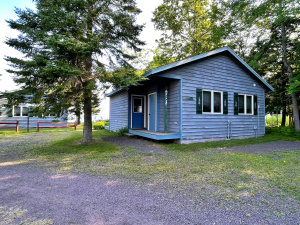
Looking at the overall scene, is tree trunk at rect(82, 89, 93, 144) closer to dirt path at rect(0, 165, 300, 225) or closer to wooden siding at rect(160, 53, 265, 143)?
wooden siding at rect(160, 53, 265, 143)

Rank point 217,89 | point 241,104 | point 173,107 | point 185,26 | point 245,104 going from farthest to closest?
point 185,26
point 245,104
point 241,104
point 217,89
point 173,107

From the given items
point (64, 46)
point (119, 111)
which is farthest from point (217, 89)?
point (64, 46)

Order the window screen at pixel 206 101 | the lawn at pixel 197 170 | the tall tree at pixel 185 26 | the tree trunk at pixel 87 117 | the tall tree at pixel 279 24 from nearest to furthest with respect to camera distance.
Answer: the lawn at pixel 197 170
the tree trunk at pixel 87 117
the window screen at pixel 206 101
the tall tree at pixel 279 24
the tall tree at pixel 185 26

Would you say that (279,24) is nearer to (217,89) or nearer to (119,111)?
(217,89)

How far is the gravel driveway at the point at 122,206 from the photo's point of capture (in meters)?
2.13

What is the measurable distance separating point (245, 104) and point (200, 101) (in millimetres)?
3479

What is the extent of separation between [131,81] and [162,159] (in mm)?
2681

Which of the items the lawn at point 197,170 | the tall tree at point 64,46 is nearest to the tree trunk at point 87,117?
the tall tree at point 64,46

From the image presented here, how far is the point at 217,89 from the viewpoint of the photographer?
28.7 feet

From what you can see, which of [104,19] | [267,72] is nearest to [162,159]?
[104,19]

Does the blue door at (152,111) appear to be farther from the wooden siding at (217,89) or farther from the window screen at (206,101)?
the window screen at (206,101)

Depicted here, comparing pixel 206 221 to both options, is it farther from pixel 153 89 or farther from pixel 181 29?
pixel 181 29

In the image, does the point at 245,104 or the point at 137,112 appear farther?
the point at 137,112

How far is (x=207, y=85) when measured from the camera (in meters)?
8.46
